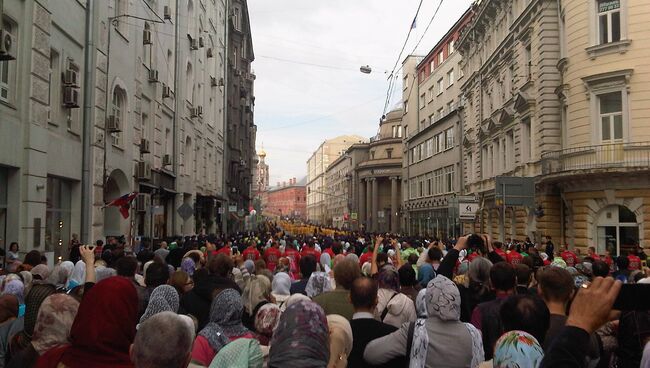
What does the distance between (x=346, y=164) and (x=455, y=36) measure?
2398 inches

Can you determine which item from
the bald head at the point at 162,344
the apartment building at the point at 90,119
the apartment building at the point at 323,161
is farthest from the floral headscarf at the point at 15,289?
the apartment building at the point at 323,161

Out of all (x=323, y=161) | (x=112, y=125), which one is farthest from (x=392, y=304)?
(x=323, y=161)

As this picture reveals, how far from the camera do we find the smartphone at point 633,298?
2.30 meters

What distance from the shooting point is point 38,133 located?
14242mm

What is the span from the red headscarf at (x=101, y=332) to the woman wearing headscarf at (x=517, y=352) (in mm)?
2036

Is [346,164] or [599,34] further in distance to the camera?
[346,164]

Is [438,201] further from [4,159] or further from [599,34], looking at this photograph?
[4,159]

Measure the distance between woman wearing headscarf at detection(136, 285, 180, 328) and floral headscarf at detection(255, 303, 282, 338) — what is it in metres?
1.01

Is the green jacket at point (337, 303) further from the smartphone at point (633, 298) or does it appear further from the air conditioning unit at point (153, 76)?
the air conditioning unit at point (153, 76)

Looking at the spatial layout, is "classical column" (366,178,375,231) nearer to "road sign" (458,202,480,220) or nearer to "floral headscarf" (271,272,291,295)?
"road sign" (458,202,480,220)

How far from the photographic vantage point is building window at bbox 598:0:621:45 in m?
22.0

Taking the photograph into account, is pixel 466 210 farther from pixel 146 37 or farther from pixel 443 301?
pixel 443 301

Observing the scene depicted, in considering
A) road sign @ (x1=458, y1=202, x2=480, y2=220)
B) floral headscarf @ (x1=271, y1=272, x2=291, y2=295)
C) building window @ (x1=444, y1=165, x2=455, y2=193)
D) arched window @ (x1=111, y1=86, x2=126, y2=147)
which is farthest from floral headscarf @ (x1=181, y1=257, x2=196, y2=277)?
building window @ (x1=444, y1=165, x2=455, y2=193)

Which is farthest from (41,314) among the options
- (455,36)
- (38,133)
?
(455,36)
